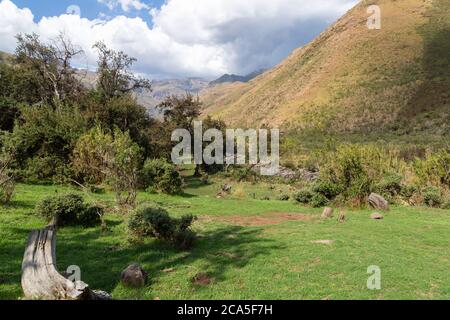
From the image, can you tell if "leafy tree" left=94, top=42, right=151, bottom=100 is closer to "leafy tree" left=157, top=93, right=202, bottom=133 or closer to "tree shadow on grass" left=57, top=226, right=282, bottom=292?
"leafy tree" left=157, top=93, right=202, bottom=133

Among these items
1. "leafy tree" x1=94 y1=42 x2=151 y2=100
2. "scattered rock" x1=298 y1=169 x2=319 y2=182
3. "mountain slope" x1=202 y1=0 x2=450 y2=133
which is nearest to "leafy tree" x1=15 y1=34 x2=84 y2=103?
"leafy tree" x1=94 y1=42 x2=151 y2=100

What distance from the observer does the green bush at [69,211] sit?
1179cm

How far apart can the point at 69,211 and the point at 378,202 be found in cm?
1341

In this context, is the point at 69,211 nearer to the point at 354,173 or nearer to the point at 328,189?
the point at 328,189

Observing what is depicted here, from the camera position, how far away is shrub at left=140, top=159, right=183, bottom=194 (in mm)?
22281

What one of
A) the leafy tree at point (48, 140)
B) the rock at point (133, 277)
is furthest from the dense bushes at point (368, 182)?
the leafy tree at point (48, 140)

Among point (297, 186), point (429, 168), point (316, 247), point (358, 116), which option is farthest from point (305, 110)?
point (316, 247)

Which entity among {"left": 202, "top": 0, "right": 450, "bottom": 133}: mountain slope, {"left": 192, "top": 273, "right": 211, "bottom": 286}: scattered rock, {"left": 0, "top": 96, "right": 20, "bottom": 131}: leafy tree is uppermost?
{"left": 202, "top": 0, "right": 450, "bottom": 133}: mountain slope

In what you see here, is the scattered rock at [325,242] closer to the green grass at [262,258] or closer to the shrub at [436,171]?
the green grass at [262,258]

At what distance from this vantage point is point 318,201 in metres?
18.9

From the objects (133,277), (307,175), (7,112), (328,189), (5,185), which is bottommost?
(307,175)

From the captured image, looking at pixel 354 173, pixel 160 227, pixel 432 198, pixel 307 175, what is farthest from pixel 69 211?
pixel 307 175

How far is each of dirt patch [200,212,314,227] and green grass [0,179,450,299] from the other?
380mm

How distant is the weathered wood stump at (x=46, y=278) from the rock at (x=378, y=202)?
14516 millimetres
